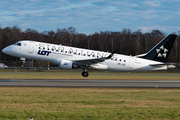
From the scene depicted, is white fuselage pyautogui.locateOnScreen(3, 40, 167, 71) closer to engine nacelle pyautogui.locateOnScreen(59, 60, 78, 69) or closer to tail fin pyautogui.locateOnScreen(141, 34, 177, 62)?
engine nacelle pyautogui.locateOnScreen(59, 60, 78, 69)

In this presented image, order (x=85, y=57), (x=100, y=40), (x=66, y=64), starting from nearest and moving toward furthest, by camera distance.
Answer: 1. (x=66, y=64)
2. (x=85, y=57)
3. (x=100, y=40)

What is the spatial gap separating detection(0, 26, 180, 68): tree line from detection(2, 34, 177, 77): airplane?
53464 mm

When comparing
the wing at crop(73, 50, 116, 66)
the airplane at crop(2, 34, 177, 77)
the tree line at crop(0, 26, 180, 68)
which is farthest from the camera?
the tree line at crop(0, 26, 180, 68)

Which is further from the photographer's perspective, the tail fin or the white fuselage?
the tail fin

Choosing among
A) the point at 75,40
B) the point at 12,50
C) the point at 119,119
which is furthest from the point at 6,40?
the point at 119,119

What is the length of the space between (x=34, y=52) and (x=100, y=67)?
411 inches

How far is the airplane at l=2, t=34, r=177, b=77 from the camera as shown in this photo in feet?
112

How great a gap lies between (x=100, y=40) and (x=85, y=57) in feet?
240

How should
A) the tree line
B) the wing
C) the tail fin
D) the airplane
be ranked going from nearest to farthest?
the airplane
the wing
the tail fin
the tree line

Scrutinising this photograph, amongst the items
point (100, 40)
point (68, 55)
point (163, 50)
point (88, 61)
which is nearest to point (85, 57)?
point (88, 61)

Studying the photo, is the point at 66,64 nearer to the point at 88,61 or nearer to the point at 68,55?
the point at 68,55

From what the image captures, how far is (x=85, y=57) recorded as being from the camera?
35.5 metres

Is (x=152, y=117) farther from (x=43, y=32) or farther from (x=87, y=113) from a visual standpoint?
(x=43, y=32)

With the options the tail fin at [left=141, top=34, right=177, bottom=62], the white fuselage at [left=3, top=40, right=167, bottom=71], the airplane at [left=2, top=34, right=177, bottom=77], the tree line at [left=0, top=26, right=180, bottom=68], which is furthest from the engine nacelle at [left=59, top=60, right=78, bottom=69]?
the tree line at [left=0, top=26, right=180, bottom=68]
